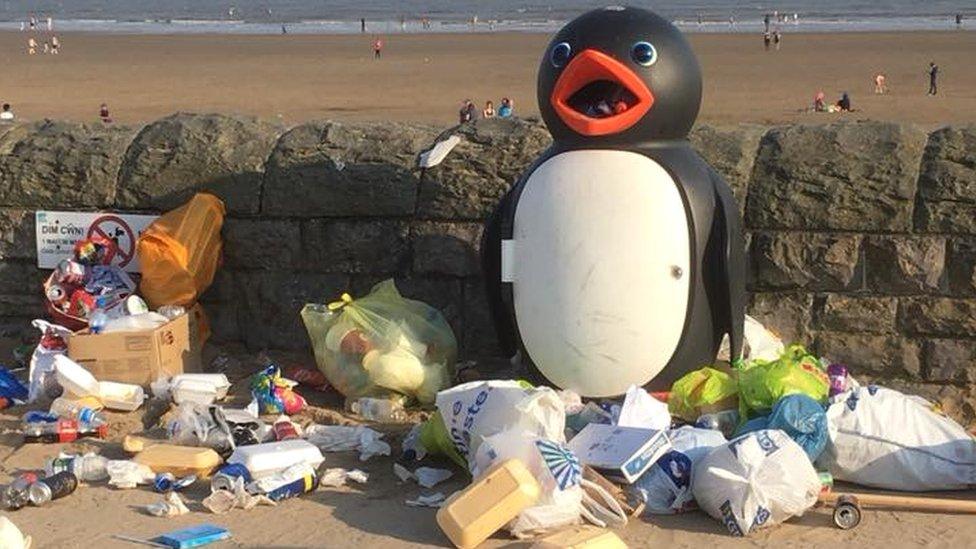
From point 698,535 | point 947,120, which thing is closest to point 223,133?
point 698,535

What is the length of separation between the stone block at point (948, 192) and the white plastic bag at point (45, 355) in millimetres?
3981

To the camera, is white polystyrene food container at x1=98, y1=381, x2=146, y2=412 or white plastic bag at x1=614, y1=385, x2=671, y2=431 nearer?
white plastic bag at x1=614, y1=385, x2=671, y2=431

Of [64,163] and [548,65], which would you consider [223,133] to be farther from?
[548,65]

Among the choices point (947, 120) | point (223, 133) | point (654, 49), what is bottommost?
point (947, 120)

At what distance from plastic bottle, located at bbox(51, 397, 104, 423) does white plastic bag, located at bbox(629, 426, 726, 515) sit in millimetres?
2408

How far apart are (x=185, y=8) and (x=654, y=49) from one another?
6457cm

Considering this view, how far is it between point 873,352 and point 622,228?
145 cm

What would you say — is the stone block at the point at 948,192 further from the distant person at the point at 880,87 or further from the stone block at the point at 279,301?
the distant person at the point at 880,87

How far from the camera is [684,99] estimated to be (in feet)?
18.4

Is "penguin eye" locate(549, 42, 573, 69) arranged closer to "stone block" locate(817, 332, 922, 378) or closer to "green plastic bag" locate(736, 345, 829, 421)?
"green plastic bag" locate(736, 345, 829, 421)

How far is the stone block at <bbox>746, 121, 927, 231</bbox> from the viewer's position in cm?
596

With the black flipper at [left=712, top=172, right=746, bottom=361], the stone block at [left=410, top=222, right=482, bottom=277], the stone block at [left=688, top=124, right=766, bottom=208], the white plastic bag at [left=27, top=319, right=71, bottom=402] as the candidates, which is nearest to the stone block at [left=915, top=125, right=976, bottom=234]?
the stone block at [left=688, top=124, right=766, bottom=208]

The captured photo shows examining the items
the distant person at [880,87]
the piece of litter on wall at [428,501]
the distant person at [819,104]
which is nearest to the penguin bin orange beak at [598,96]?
the piece of litter on wall at [428,501]

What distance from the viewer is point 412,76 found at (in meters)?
29.9
